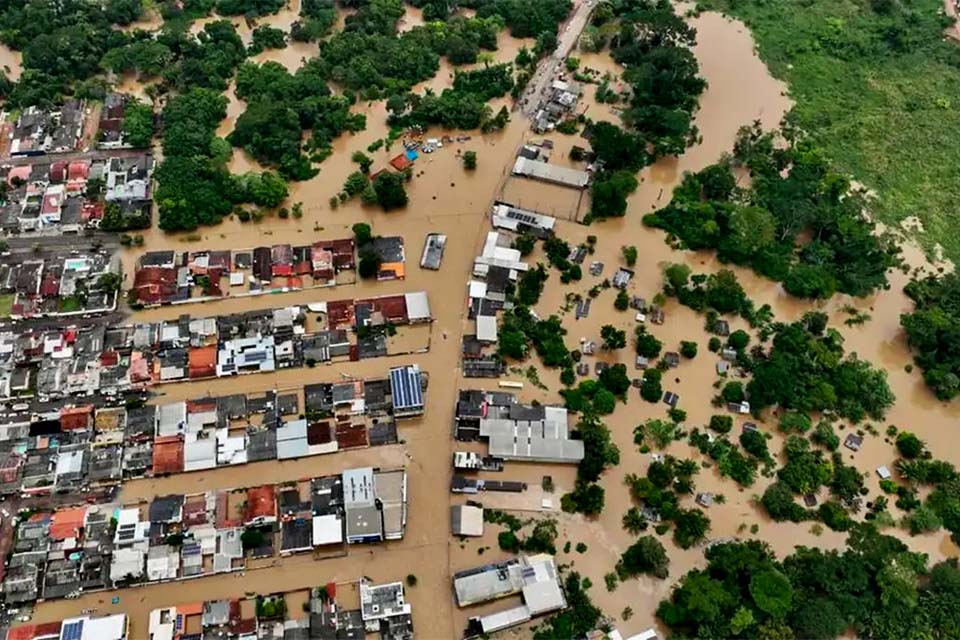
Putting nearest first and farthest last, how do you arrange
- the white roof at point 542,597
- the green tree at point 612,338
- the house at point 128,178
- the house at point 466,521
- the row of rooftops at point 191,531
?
the white roof at point 542,597
the row of rooftops at point 191,531
the house at point 466,521
the green tree at point 612,338
the house at point 128,178

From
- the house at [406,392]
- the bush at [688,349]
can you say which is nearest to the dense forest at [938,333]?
the bush at [688,349]

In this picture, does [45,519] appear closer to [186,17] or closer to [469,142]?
[469,142]

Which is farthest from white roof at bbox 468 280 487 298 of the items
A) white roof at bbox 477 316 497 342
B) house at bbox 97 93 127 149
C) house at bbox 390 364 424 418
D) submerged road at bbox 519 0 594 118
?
house at bbox 97 93 127 149

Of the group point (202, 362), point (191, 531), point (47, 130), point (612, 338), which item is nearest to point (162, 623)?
point (191, 531)

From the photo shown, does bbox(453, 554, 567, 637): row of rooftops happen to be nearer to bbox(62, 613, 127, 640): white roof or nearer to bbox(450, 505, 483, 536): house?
bbox(450, 505, 483, 536): house

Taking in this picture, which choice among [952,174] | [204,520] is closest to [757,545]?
[204,520]

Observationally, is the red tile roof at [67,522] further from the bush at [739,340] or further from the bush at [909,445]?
the bush at [909,445]
